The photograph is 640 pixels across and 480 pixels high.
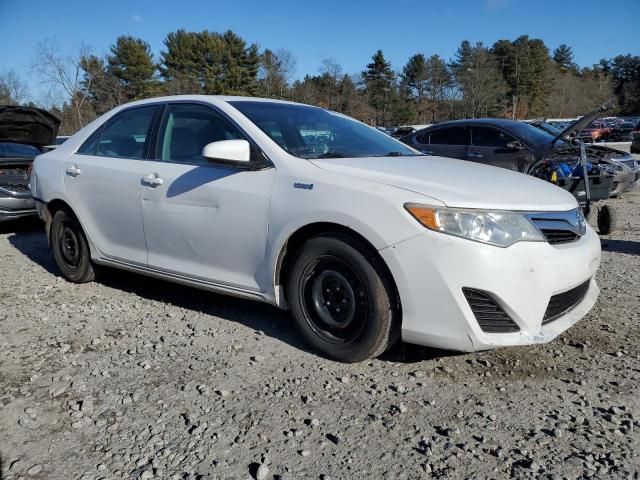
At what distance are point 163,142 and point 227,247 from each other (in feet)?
3.52

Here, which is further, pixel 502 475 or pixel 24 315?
pixel 24 315

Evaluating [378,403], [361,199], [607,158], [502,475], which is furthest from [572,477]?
[607,158]

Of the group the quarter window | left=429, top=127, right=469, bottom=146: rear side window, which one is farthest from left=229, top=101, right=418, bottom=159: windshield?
left=429, top=127, right=469, bottom=146: rear side window

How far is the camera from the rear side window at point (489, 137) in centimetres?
845

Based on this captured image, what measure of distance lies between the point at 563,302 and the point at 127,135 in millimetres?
3377

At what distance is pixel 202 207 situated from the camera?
3426mm

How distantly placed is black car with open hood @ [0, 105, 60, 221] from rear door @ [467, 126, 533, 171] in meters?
6.75

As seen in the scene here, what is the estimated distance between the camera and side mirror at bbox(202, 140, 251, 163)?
3.11 m

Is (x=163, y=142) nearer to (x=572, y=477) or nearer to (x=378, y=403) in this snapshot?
(x=378, y=403)

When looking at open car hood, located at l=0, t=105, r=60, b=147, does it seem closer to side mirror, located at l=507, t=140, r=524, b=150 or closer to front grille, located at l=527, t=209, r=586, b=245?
side mirror, located at l=507, t=140, r=524, b=150

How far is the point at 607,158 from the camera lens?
9195mm

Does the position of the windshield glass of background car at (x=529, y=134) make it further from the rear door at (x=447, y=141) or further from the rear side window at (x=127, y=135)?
the rear side window at (x=127, y=135)

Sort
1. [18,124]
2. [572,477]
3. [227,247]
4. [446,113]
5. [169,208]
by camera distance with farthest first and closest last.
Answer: [446,113], [18,124], [169,208], [227,247], [572,477]

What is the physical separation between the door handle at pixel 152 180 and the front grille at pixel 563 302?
2.58 m
